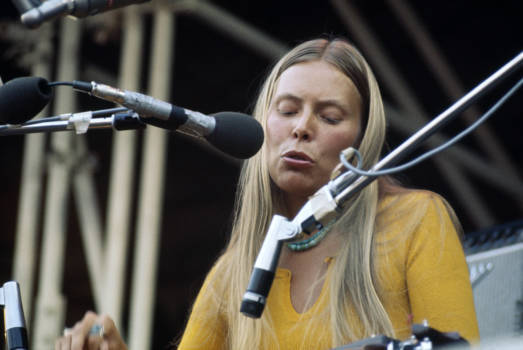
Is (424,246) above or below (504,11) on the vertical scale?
below

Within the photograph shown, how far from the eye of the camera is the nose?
2.57 metres

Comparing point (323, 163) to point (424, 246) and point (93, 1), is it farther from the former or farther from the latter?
point (93, 1)

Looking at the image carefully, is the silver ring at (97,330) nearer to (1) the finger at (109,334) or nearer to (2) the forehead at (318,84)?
(1) the finger at (109,334)

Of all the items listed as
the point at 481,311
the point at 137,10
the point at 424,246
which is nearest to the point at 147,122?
the point at 424,246

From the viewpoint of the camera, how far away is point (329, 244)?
2.66 metres

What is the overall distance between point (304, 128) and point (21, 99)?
0.89 m

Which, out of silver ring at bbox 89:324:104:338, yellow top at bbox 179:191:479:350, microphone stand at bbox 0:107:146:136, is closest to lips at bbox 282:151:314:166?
yellow top at bbox 179:191:479:350

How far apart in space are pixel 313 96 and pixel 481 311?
88 centimetres

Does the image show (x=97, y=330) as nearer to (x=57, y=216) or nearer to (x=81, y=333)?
(x=81, y=333)

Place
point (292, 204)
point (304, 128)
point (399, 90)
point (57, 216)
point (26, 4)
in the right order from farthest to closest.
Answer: point (399, 90)
point (57, 216)
point (292, 204)
point (304, 128)
point (26, 4)

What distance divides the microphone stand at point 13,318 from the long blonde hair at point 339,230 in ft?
2.47

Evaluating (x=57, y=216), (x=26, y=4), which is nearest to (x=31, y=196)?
(x=57, y=216)

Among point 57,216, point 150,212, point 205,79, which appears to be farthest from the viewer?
point 205,79

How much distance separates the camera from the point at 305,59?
2.79 metres
